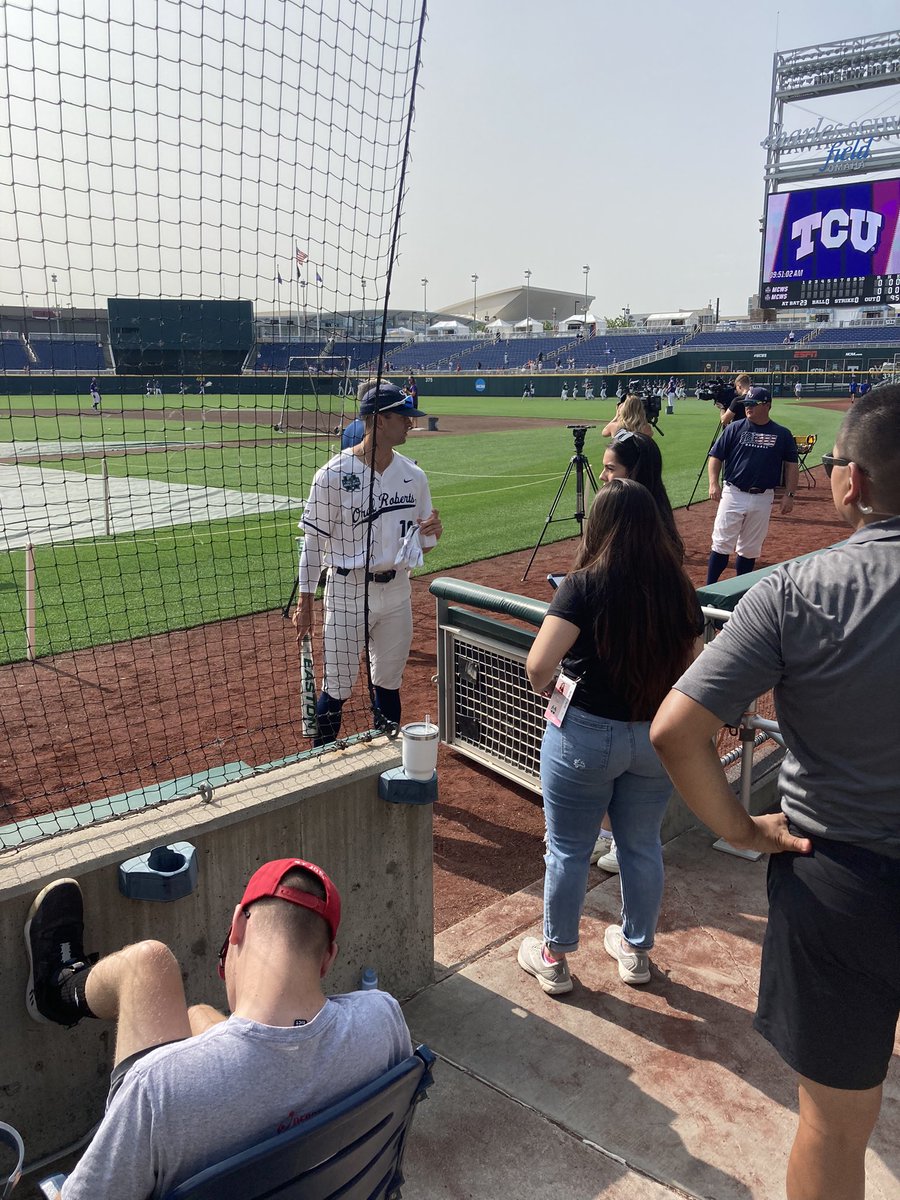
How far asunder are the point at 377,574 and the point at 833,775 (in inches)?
121

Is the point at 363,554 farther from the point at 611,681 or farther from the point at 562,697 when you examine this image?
the point at 611,681

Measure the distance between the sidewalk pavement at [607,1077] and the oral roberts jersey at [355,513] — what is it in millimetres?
1820

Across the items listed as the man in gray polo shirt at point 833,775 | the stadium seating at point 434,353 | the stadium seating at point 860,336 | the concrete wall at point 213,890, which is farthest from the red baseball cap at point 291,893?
the stadium seating at point 434,353

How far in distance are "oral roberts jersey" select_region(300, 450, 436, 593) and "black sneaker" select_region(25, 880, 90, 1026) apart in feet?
7.60

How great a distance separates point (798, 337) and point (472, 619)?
196 ft

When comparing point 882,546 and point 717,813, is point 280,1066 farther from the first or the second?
point 882,546

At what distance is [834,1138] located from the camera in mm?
1996

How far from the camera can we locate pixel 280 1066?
1654mm

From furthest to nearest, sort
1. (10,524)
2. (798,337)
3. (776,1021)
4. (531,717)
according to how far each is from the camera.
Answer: (798,337) → (10,524) → (531,717) → (776,1021)

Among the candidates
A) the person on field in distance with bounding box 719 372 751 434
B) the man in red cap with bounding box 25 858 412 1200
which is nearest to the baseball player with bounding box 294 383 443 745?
the man in red cap with bounding box 25 858 412 1200

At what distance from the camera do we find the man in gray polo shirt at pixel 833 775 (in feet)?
5.95

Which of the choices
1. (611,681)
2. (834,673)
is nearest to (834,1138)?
(834,673)

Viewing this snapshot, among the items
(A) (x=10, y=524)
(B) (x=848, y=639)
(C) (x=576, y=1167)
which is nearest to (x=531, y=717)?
(C) (x=576, y=1167)

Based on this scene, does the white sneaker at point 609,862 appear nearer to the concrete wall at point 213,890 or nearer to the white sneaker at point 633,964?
the white sneaker at point 633,964
